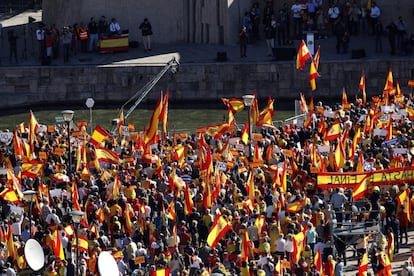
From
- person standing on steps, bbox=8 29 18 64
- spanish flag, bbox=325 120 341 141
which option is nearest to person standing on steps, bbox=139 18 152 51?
person standing on steps, bbox=8 29 18 64

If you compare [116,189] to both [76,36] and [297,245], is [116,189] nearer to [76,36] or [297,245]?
[297,245]

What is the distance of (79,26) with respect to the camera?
71312 millimetres

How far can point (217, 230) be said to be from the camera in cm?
4394

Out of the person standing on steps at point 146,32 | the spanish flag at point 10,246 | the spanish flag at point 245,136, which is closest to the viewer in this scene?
the spanish flag at point 10,246

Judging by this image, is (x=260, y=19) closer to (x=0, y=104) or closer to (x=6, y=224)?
(x=0, y=104)

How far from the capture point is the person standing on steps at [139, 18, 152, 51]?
2803 inches

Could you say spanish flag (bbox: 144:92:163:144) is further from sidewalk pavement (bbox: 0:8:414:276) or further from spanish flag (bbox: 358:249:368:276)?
sidewalk pavement (bbox: 0:8:414:276)

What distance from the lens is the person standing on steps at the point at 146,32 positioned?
71.2 m

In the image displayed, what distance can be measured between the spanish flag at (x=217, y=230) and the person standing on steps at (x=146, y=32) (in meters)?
27.8

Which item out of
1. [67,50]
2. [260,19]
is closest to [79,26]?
[67,50]

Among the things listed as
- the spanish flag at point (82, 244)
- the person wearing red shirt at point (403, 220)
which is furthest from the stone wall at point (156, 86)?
the spanish flag at point (82, 244)

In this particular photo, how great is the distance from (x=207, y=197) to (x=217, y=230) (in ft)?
11.8

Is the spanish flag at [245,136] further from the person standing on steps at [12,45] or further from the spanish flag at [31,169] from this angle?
the person standing on steps at [12,45]

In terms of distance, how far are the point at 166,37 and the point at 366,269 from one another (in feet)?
105
